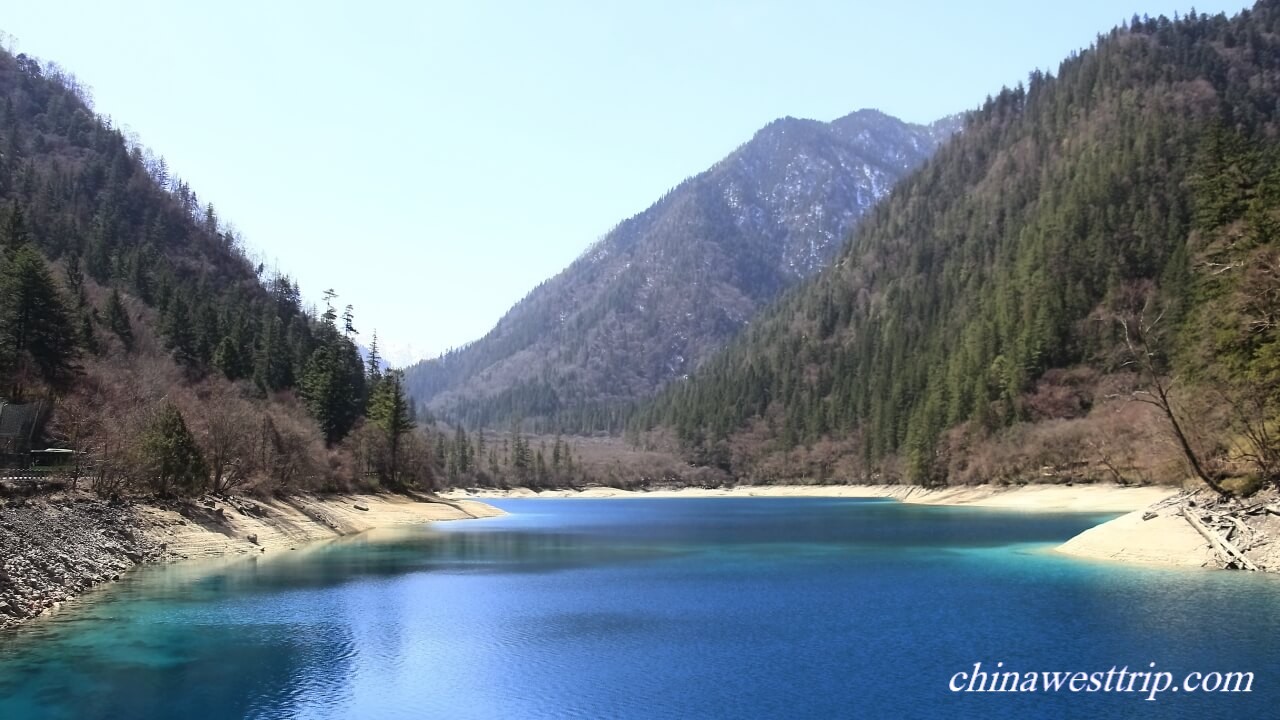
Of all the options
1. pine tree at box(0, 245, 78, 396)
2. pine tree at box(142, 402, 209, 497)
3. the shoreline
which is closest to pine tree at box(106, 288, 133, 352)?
pine tree at box(0, 245, 78, 396)

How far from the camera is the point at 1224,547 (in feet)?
138

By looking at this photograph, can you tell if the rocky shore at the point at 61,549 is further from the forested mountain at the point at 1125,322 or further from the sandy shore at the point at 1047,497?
the sandy shore at the point at 1047,497

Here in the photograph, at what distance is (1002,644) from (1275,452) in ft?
87.1

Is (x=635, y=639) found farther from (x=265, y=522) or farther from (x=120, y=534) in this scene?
(x=265, y=522)

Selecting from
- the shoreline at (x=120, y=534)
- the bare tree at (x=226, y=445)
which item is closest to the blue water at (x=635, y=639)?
the shoreline at (x=120, y=534)

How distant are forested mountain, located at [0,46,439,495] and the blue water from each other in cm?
1576

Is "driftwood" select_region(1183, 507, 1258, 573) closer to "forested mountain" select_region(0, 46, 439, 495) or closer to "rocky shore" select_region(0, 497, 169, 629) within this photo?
"rocky shore" select_region(0, 497, 169, 629)

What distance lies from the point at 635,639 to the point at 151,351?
94783 millimetres

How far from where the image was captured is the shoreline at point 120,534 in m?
35.7

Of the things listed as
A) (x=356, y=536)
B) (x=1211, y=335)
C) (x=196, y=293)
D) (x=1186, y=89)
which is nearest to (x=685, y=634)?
(x=1211, y=335)

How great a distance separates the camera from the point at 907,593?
3947 centimetres

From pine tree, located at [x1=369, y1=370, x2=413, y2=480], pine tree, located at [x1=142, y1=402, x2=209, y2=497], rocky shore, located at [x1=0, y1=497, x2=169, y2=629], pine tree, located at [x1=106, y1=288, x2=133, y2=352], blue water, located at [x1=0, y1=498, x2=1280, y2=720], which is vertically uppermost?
pine tree, located at [x1=106, y1=288, x2=133, y2=352]

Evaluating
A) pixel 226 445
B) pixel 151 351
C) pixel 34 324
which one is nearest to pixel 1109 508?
pixel 226 445

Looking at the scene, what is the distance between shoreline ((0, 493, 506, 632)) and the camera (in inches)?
1405
